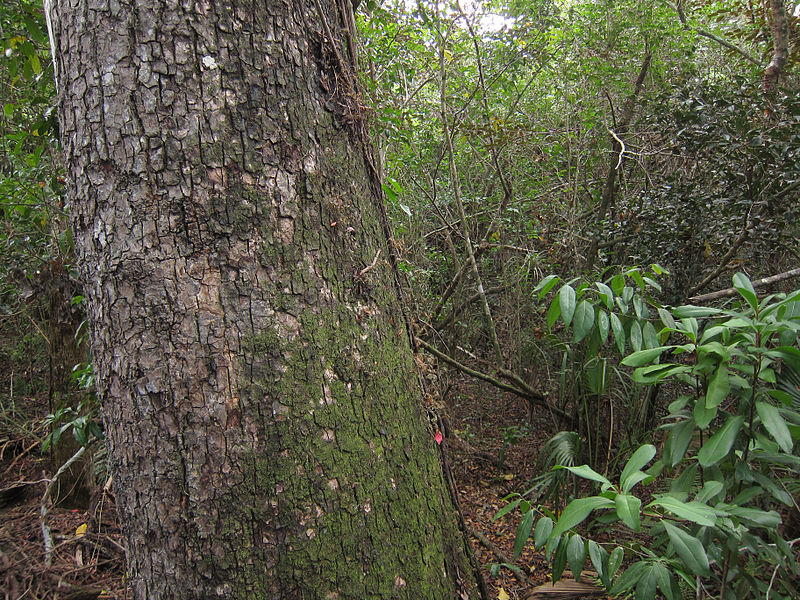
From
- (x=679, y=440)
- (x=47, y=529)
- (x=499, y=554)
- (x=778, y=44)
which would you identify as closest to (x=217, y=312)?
(x=679, y=440)

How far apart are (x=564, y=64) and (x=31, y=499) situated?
6.65 meters

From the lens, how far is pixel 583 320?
5.24 ft

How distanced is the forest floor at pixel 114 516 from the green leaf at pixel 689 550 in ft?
2.45

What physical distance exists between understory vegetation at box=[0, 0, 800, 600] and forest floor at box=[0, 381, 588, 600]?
81 millimetres

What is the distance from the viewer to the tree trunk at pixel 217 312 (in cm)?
107

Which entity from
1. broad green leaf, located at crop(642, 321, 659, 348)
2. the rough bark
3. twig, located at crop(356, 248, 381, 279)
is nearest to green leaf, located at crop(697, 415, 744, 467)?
broad green leaf, located at crop(642, 321, 659, 348)

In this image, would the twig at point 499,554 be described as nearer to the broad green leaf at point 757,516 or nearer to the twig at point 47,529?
the broad green leaf at point 757,516

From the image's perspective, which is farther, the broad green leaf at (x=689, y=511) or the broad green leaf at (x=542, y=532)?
the broad green leaf at (x=542, y=532)

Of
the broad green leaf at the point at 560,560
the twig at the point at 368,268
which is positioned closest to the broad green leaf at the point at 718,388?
the broad green leaf at the point at 560,560

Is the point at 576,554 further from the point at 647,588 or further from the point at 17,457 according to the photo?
the point at 17,457

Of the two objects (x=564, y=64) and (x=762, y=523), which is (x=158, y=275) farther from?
(x=564, y=64)

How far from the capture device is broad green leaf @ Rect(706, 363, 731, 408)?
1213 millimetres

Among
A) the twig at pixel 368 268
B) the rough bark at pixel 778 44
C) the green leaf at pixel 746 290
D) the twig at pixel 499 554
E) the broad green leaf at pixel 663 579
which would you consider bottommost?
the twig at pixel 499 554

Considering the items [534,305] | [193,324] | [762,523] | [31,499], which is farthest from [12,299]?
[762,523]
